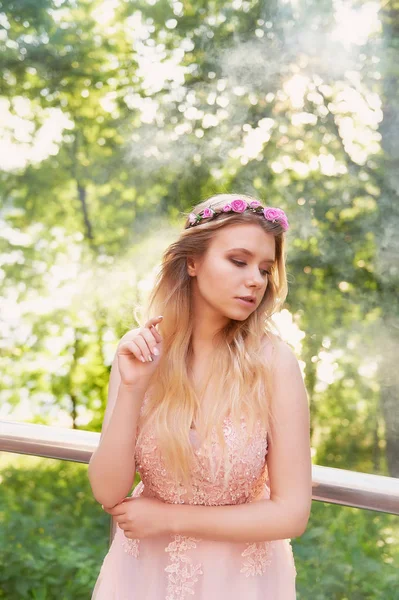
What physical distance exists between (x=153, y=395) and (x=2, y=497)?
4.07 metres

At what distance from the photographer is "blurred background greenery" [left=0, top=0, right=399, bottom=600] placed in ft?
13.4

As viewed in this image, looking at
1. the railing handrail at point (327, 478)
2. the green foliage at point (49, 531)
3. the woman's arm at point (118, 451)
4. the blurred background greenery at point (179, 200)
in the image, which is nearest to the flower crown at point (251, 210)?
the woman's arm at point (118, 451)

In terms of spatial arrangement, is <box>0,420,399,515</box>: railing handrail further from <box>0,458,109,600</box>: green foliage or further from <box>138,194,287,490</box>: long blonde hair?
<box>0,458,109,600</box>: green foliage

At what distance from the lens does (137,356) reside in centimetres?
124

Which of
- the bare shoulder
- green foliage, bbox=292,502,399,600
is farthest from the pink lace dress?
green foliage, bbox=292,502,399,600

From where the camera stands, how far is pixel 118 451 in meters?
1.26

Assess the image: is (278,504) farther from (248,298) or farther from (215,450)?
(248,298)

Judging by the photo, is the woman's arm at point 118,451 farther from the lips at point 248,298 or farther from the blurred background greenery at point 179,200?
the blurred background greenery at point 179,200

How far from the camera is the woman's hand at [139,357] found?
125 cm

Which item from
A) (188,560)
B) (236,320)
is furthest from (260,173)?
(188,560)

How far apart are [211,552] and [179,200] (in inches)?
136

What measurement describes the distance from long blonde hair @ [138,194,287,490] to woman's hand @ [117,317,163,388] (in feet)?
0.33

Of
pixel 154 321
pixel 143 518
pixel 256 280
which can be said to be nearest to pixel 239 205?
pixel 256 280

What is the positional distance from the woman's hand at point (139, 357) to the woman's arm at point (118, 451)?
0.06 ft
